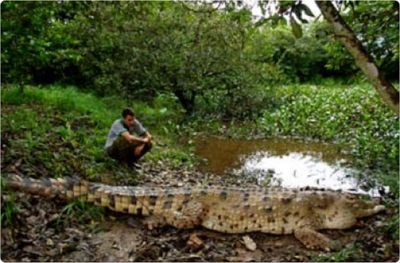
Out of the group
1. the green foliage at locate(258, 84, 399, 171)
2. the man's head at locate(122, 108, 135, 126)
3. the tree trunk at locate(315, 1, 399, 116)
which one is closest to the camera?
the tree trunk at locate(315, 1, 399, 116)

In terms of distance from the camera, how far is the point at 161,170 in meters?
7.48

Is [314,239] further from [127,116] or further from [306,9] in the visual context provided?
[127,116]

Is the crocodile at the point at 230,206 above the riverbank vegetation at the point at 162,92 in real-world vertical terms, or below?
below

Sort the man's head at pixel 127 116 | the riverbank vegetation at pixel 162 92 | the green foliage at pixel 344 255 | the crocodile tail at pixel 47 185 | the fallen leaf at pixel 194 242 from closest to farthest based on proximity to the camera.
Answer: the green foliage at pixel 344 255 < the fallen leaf at pixel 194 242 < the crocodile tail at pixel 47 185 < the riverbank vegetation at pixel 162 92 < the man's head at pixel 127 116

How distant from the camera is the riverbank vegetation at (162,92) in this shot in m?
5.95

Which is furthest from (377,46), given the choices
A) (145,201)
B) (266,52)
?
(266,52)

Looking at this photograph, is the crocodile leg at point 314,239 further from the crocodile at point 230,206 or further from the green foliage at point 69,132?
the green foliage at point 69,132

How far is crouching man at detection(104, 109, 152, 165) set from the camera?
6.77 m

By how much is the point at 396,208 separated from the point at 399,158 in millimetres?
1043

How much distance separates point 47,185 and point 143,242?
1061mm

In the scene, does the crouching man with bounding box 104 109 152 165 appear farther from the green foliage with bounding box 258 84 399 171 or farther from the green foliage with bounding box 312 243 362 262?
the green foliage with bounding box 312 243 362 262

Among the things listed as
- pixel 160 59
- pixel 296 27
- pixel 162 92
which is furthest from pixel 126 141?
pixel 162 92

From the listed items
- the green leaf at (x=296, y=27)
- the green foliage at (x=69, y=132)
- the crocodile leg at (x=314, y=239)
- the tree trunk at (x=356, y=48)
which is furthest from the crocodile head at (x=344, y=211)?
the green leaf at (x=296, y=27)

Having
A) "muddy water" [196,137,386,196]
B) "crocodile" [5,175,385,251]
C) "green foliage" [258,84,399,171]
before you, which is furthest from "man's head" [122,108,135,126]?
"green foliage" [258,84,399,171]
